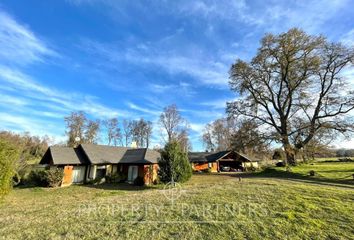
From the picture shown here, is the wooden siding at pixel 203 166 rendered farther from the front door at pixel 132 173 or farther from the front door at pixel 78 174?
the front door at pixel 78 174

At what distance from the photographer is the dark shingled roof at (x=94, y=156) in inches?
773

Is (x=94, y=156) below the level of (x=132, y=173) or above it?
above

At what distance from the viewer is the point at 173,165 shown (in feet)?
51.9

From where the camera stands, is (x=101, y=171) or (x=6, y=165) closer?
(x=6, y=165)

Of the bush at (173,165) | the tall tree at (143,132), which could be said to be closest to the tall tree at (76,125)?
the tall tree at (143,132)

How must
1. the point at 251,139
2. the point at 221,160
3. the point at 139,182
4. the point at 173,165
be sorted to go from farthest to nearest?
the point at 221,160
the point at 251,139
the point at 139,182
the point at 173,165

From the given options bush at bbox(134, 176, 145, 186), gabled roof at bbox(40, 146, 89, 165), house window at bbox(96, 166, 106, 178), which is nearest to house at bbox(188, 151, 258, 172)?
bush at bbox(134, 176, 145, 186)

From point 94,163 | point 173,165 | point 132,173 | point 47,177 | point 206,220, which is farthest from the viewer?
point 132,173

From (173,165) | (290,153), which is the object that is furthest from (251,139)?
(173,165)

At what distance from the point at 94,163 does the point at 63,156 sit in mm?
3242

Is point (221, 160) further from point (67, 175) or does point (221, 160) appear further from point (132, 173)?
point (67, 175)

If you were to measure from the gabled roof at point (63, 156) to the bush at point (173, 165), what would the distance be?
9.55 m

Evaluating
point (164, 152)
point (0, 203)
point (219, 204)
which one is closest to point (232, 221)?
point (219, 204)

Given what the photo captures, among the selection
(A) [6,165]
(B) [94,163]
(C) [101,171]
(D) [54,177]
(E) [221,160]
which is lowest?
(D) [54,177]
